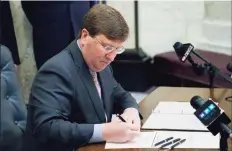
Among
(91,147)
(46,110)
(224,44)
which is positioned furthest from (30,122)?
(224,44)

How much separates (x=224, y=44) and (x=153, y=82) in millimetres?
725

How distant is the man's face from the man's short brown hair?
0.02m

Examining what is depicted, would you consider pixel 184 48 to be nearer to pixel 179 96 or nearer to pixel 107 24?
pixel 179 96

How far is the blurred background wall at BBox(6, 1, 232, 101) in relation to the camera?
3410 millimetres

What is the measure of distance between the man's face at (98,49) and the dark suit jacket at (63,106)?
0.12ft

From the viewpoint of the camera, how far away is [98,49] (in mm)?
1408

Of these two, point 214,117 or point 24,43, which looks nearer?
point 214,117

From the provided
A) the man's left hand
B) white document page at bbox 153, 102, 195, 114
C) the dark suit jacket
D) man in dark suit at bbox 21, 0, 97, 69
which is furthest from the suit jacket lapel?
man in dark suit at bbox 21, 0, 97, 69

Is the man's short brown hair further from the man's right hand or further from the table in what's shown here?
the table

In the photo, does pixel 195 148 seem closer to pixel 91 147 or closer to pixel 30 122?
pixel 91 147

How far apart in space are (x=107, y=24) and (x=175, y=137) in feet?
1.54

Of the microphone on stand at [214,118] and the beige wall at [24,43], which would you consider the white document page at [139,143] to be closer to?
the microphone on stand at [214,118]

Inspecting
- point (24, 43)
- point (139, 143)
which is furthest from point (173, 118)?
point (24, 43)

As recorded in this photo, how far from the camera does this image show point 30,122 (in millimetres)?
1432
